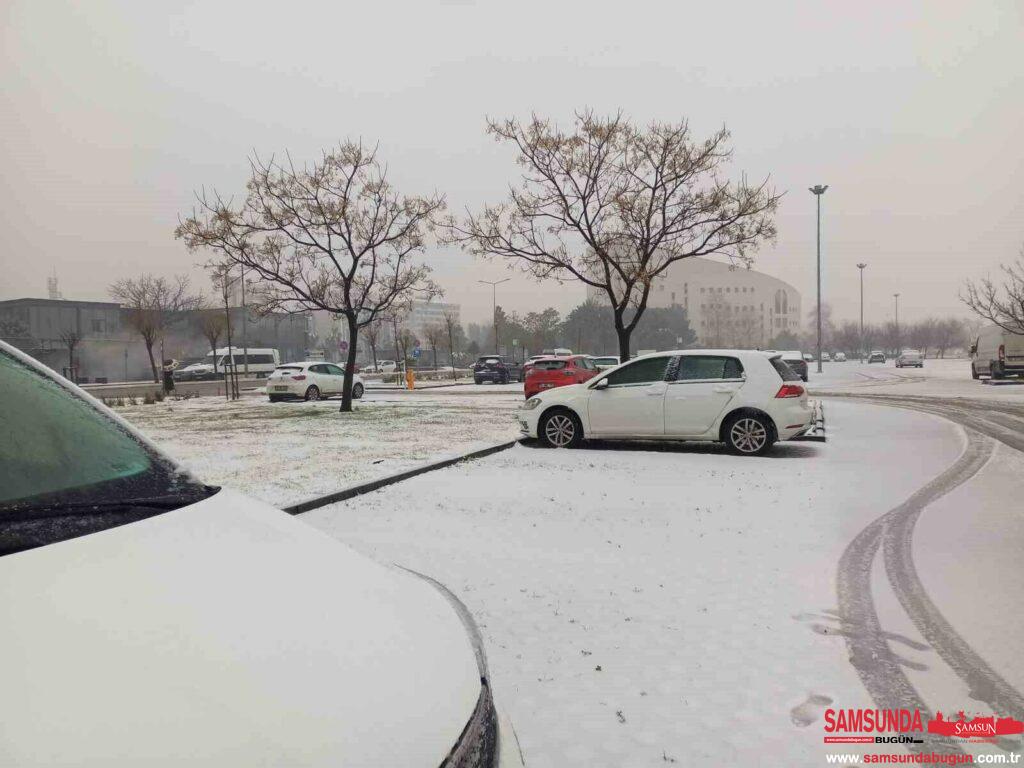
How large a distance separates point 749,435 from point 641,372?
6.03 feet

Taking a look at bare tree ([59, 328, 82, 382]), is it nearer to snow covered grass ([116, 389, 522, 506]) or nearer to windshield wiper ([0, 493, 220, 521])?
snow covered grass ([116, 389, 522, 506])

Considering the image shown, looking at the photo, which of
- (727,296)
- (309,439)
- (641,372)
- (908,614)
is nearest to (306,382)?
(309,439)

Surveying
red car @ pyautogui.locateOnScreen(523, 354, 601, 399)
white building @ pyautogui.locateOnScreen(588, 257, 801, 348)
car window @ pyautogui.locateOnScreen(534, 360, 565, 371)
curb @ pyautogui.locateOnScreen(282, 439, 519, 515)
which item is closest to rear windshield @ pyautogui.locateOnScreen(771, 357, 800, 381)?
curb @ pyautogui.locateOnScreen(282, 439, 519, 515)

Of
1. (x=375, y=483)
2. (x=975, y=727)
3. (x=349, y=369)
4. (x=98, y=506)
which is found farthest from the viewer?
(x=349, y=369)

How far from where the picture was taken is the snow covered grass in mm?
8477

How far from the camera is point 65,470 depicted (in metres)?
1.84

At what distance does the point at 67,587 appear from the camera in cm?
129

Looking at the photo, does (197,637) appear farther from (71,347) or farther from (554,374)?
(71,347)

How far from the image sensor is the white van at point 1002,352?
2950 centimetres

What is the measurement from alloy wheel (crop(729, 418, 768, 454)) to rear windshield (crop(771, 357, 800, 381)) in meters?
0.81

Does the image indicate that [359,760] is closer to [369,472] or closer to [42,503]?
[42,503]

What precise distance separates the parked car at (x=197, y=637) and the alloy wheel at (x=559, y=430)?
9512 mm

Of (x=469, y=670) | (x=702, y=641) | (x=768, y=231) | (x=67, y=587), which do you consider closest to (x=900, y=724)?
→ (x=702, y=641)

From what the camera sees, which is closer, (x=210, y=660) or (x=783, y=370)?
(x=210, y=660)
